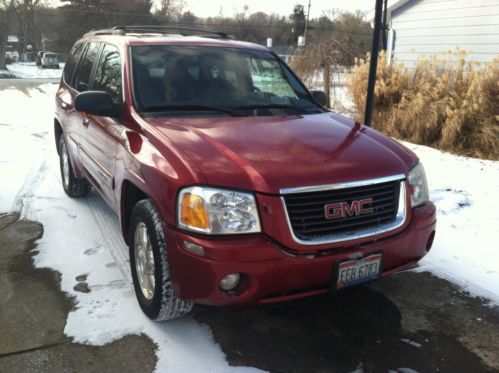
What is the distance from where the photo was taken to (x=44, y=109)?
46.6 ft

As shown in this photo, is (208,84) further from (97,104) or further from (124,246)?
(124,246)

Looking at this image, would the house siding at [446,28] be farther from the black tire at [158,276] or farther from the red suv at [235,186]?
the black tire at [158,276]

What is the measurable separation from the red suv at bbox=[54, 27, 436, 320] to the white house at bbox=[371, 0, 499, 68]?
23.2 ft

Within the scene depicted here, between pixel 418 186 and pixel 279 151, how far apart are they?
98cm

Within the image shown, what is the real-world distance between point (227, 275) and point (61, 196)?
3.88 m

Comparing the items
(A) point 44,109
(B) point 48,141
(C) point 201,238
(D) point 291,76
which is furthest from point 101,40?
(A) point 44,109

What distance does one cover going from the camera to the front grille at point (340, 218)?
8.44ft

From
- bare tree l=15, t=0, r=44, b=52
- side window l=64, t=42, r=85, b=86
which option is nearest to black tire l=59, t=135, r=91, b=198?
side window l=64, t=42, r=85, b=86

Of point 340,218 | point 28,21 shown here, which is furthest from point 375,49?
point 28,21

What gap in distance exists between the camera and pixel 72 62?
560cm

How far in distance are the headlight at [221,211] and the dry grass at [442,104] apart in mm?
6226

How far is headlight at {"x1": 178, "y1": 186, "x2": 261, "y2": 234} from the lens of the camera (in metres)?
2.50

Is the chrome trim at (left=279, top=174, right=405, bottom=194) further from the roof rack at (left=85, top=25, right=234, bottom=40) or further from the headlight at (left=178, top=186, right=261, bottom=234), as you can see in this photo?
the roof rack at (left=85, top=25, right=234, bottom=40)

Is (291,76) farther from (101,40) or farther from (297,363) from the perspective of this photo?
(297,363)
